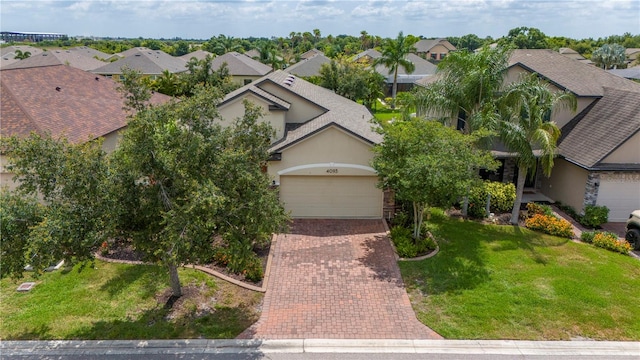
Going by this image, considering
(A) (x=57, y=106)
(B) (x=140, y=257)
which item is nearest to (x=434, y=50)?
(A) (x=57, y=106)

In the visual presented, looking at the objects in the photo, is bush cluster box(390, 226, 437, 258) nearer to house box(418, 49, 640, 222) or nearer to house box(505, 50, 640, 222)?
house box(418, 49, 640, 222)

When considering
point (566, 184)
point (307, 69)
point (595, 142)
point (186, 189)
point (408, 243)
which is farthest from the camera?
point (307, 69)

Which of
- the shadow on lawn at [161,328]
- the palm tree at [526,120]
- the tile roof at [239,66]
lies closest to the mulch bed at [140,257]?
the shadow on lawn at [161,328]

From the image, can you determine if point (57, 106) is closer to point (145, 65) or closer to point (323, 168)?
point (323, 168)

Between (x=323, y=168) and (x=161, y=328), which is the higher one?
(x=323, y=168)

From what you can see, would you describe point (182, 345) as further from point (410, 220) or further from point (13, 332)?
Answer: point (410, 220)

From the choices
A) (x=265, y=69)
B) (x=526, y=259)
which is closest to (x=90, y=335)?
(x=526, y=259)

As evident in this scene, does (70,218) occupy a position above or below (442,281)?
above

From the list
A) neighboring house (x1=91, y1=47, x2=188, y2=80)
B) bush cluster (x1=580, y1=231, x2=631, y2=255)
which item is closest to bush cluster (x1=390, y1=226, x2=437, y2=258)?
bush cluster (x1=580, y1=231, x2=631, y2=255)
